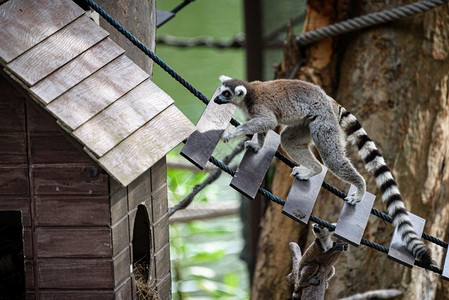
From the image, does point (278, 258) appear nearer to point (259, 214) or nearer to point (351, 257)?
point (351, 257)

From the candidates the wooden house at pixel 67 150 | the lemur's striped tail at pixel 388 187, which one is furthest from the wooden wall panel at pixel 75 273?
the lemur's striped tail at pixel 388 187

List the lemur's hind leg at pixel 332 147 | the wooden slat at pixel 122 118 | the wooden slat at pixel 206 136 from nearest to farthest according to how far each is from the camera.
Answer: the wooden slat at pixel 122 118, the wooden slat at pixel 206 136, the lemur's hind leg at pixel 332 147

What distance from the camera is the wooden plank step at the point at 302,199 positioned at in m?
3.09

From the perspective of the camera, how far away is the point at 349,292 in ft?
15.5

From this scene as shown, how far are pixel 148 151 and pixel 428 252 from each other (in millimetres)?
1397

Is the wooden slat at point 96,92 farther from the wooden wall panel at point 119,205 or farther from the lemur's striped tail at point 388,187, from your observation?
the lemur's striped tail at point 388,187

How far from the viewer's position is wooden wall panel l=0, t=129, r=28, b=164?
2.64m

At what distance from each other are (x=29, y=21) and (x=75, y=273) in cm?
99

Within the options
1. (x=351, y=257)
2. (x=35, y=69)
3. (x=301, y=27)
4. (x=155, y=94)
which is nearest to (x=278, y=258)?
(x=351, y=257)

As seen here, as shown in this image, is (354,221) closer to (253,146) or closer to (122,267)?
(253,146)

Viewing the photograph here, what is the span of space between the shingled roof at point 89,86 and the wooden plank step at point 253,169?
352 millimetres

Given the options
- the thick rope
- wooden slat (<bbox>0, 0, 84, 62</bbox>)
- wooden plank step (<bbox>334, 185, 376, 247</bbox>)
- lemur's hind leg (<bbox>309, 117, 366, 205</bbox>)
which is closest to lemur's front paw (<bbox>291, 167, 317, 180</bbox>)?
lemur's hind leg (<bbox>309, 117, 366, 205</bbox>)

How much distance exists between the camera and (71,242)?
265cm

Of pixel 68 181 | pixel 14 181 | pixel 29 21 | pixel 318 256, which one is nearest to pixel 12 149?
pixel 14 181
